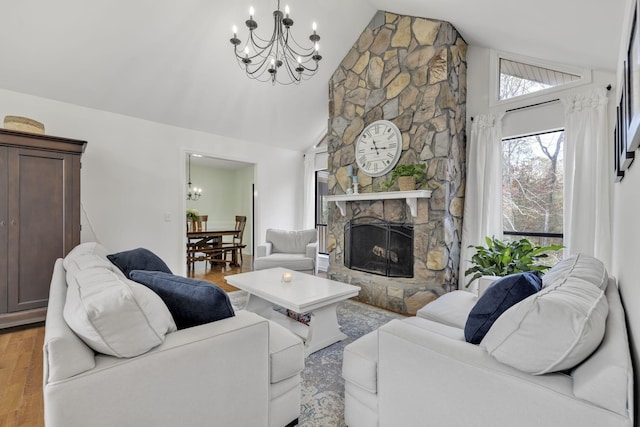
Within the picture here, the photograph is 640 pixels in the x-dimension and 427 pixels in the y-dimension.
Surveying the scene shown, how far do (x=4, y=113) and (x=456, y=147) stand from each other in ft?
16.1

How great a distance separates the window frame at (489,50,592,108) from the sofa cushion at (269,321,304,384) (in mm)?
3322

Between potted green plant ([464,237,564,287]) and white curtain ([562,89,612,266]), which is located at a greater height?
white curtain ([562,89,612,266])

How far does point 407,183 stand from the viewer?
3.26 m

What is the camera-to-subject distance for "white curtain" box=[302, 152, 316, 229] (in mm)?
5730

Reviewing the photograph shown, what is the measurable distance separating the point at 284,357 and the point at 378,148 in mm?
2978

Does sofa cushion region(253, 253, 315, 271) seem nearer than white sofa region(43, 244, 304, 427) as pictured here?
No

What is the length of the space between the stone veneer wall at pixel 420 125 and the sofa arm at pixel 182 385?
95.3 inches

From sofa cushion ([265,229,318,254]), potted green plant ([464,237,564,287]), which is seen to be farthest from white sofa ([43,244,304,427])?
sofa cushion ([265,229,318,254])

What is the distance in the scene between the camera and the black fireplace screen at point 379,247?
3461mm

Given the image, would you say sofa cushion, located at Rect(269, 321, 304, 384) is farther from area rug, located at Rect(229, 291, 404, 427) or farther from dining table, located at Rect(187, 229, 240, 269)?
dining table, located at Rect(187, 229, 240, 269)

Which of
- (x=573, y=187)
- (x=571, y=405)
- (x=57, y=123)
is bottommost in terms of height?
(x=571, y=405)

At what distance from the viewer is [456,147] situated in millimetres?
3309

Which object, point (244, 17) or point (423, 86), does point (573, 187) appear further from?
point (244, 17)

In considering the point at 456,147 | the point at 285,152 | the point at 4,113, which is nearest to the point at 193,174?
the point at 285,152
